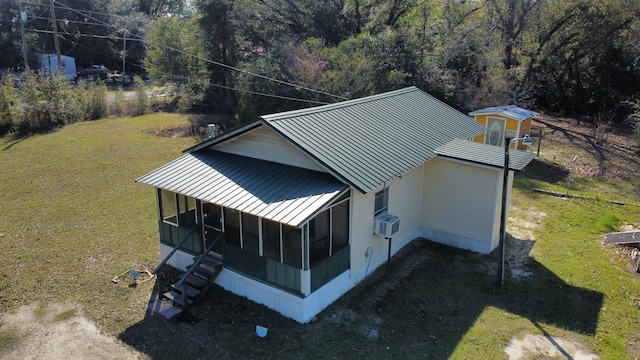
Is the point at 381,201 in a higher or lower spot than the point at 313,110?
lower

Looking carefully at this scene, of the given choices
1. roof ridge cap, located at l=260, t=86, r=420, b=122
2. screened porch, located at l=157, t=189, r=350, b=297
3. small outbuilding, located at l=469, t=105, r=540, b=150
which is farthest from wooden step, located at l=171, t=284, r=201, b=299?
small outbuilding, located at l=469, t=105, r=540, b=150

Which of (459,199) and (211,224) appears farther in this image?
(459,199)

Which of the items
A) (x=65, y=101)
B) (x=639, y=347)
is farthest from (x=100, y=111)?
(x=639, y=347)

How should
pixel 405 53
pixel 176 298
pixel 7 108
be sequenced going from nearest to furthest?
pixel 176 298, pixel 7 108, pixel 405 53

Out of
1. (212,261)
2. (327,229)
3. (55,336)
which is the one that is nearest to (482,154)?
(327,229)

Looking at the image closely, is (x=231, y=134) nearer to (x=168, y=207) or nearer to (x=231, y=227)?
(x=231, y=227)

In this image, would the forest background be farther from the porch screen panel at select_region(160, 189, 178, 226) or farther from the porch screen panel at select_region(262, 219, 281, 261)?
the porch screen panel at select_region(262, 219, 281, 261)

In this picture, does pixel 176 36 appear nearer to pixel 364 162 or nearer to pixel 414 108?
pixel 414 108

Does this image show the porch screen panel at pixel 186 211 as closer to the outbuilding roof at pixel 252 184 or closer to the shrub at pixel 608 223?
the outbuilding roof at pixel 252 184
